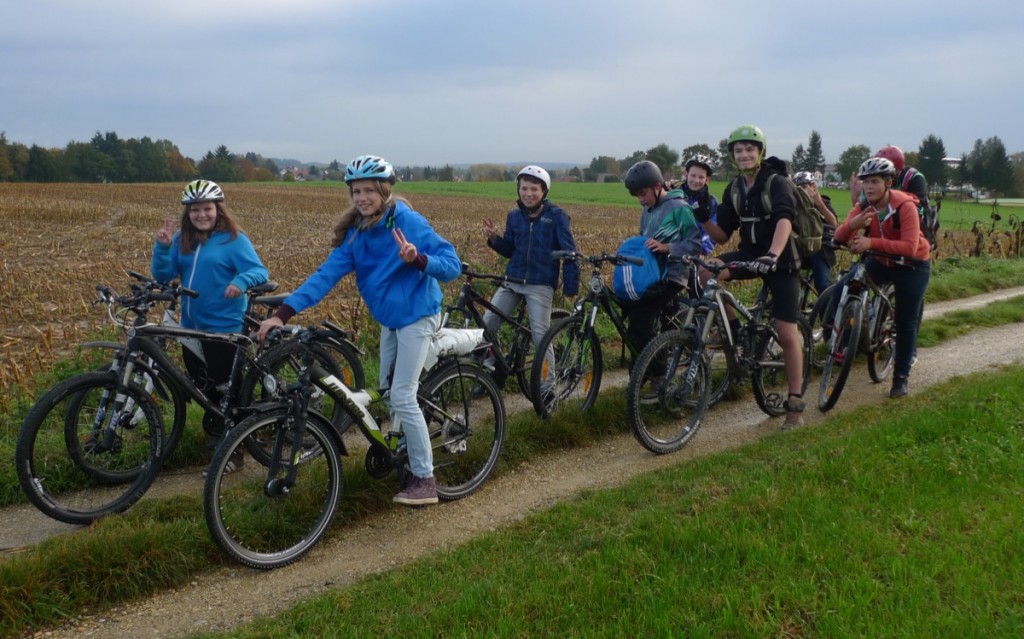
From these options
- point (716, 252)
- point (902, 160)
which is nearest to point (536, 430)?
point (902, 160)

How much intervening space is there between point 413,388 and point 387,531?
0.94m

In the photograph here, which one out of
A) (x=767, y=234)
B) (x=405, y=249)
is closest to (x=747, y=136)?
(x=767, y=234)

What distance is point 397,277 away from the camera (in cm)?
482

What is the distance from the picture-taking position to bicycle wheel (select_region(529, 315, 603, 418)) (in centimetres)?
629

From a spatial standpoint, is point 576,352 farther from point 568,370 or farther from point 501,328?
point 501,328

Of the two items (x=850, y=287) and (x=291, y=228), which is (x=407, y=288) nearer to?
(x=850, y=287)

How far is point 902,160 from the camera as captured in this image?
8711mm

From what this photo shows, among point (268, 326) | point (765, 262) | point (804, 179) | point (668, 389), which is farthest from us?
point (804, 179)

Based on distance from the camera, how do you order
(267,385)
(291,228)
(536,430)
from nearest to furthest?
(267,385) < (536,430) < (291,228)

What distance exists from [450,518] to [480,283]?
641cm

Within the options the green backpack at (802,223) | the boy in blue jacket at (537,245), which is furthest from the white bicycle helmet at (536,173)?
the green backpack at (802,223)

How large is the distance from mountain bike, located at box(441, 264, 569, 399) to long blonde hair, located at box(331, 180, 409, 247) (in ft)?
4.95

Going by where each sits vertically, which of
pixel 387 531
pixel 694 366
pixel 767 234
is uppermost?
pixel 767 234

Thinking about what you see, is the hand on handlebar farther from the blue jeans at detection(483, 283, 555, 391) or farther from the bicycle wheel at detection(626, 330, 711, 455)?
the bicycle wheel at detection(626, 330, 711, 455)
